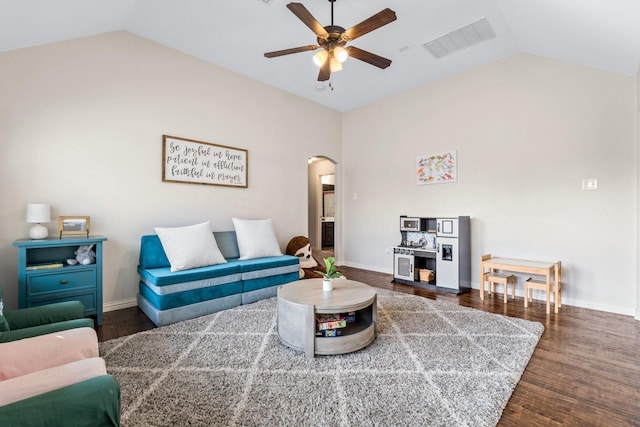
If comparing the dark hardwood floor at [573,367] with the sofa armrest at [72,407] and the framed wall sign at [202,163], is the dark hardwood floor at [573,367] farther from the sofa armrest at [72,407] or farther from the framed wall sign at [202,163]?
the sofa armrest at [72,407]

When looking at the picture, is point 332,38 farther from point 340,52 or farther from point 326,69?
point 326,69

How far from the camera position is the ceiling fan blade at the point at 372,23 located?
2350mm

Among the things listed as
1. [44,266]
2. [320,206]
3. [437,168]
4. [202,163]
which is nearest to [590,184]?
[437,168]

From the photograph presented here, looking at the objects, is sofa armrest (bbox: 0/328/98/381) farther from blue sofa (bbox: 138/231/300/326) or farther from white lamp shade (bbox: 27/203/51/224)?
white lamp shade (bbox: 27/203/51/224)

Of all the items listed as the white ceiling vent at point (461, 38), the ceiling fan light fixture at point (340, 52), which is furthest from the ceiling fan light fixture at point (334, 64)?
the white ceiling vent at point (461, 38)

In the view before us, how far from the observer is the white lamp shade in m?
2.80

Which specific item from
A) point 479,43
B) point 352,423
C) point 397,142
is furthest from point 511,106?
point 352,423

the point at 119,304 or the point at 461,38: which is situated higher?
the point at 461,38

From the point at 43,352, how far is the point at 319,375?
1493 millimetres

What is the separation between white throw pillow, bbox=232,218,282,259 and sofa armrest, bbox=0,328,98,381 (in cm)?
257

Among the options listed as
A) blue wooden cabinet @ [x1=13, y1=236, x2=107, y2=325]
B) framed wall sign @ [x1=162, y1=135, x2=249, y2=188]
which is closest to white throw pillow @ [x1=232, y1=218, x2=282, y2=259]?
framed wall sign @ [x1=162, y1=135, x2=249, y2=188]

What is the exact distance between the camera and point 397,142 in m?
5.36

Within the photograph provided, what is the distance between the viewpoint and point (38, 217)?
2.82 meters

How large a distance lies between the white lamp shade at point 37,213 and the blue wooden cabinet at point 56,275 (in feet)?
0.68
